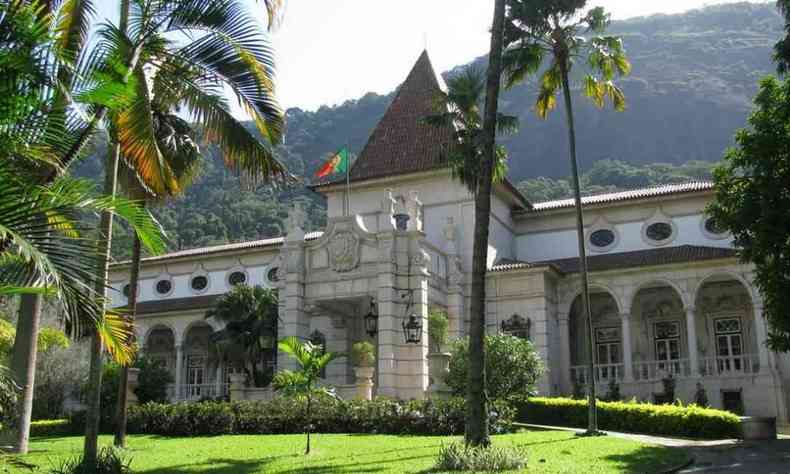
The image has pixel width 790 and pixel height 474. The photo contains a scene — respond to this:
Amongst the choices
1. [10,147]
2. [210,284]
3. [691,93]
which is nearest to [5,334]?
[10,147]

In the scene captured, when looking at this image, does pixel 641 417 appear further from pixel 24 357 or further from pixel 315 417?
pixel 24 357

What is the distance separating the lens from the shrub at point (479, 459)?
1307cm

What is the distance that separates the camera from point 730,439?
2158cm

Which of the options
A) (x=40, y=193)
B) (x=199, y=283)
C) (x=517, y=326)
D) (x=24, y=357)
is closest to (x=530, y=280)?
(x=517, y=326)

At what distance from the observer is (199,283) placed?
1774 inches

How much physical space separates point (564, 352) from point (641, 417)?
10.4 metres

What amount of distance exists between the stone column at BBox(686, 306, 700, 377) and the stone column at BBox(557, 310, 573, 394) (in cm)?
478

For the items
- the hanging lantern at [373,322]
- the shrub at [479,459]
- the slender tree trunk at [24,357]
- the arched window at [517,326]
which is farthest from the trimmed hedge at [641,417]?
the slender tree trunk at [24,357]

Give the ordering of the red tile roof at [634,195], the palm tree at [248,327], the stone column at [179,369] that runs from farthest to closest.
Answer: the stone column at [179,369] < the red tile roof at [634,195] < the palm tree at [248,327]

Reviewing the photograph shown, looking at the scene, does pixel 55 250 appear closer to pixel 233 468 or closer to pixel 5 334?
pixel 233 468

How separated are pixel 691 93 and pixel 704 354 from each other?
372ft

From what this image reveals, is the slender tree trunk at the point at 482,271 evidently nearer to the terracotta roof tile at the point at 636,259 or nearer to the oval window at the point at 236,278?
the terracotta roof tile at the point at 636,259

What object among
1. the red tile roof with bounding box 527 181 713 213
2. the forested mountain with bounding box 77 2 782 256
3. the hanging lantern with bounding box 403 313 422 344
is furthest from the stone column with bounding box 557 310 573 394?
the forested mountain with bounding box 77 2 782 256

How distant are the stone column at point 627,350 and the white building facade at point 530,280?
0.09 meters
